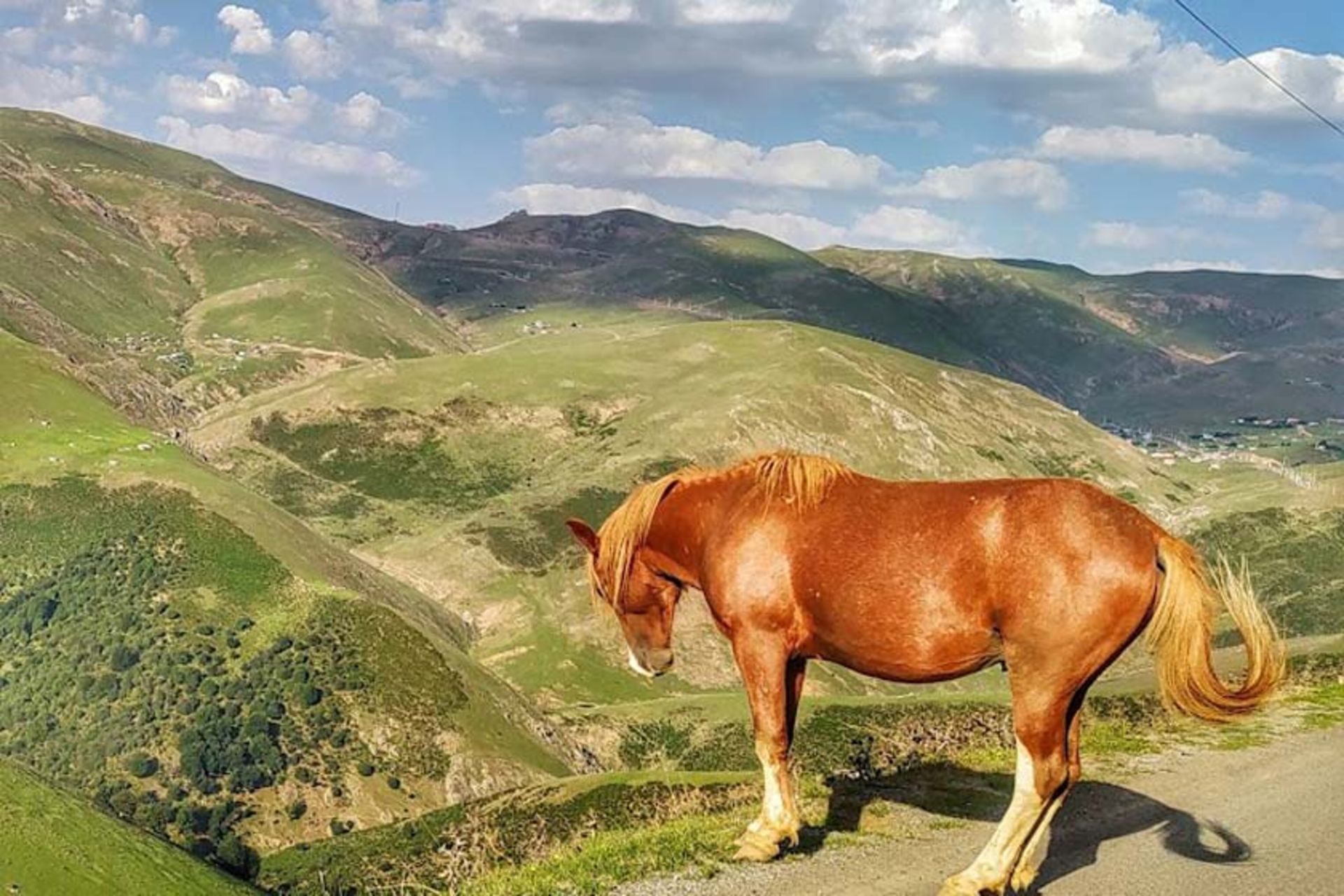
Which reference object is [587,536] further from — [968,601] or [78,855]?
[78,855]

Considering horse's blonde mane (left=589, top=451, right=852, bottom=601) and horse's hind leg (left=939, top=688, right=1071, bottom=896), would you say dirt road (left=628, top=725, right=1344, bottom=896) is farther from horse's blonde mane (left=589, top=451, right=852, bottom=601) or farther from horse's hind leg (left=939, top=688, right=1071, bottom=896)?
horse's blonde mane (left=589, top=451, right=852, bottom=601)

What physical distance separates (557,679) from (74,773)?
194 feet

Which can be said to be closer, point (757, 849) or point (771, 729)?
point (771, 729)

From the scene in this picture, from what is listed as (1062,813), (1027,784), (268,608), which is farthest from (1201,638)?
(268,608)

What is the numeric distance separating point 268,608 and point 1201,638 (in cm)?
10544

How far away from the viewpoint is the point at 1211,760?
16109 millimetres

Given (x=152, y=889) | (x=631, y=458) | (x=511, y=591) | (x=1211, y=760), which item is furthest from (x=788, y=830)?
(x=631, y=458)

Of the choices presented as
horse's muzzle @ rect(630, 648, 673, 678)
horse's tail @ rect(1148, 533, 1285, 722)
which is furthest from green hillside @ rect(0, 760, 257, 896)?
horse's tail @ rect(1148, 533, 1285, 722)

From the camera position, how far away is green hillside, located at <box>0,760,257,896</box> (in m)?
50.8

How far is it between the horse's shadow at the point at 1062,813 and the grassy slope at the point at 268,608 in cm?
7815

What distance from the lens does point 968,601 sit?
9.50m

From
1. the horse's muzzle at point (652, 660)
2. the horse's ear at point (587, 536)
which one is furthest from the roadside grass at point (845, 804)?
the horse's ear at point (587, 536)

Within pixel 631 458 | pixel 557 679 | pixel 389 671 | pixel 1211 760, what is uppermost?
pixel 1211 760

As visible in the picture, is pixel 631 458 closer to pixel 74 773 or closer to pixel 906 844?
pixel 74 773
